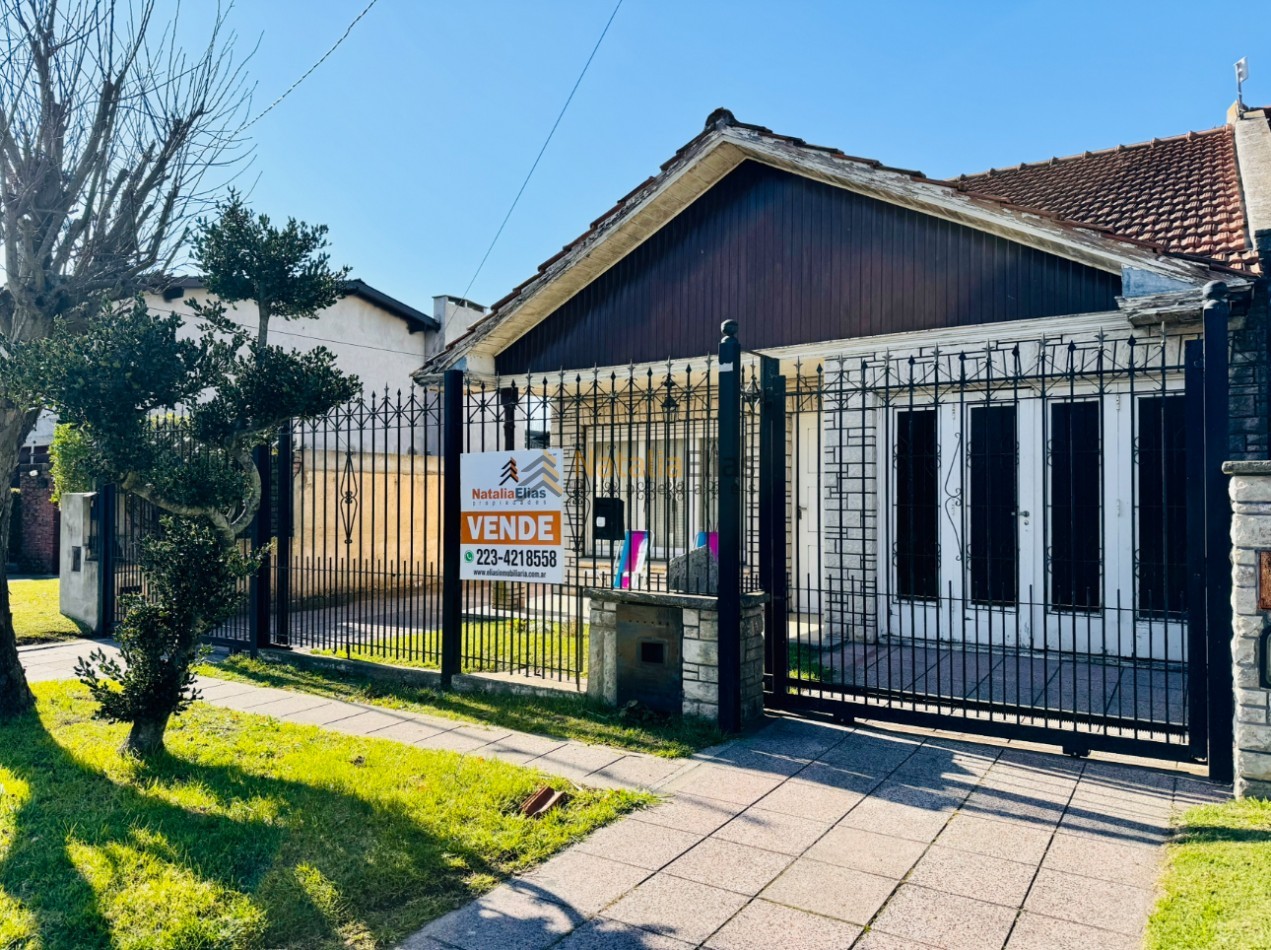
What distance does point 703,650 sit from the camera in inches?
221

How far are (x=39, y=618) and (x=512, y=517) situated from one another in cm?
748

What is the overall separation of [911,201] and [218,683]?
776 centimetres

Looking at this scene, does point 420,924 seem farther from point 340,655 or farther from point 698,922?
point 340,655

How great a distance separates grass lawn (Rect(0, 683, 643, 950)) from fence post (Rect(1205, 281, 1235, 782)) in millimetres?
3162

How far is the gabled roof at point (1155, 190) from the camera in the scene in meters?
7.29

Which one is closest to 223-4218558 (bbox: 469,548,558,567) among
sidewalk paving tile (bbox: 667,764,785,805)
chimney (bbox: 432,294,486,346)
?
sidewalk paving tile (bbox: 667,764,785,805)

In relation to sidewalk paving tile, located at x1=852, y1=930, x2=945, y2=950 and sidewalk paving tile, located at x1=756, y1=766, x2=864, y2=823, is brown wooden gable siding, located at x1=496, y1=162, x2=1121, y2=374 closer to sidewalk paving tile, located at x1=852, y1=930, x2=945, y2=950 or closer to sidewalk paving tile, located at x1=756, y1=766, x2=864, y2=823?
sidewalk paving tile, located at x1=756, y1=766, x2=864, y2=823

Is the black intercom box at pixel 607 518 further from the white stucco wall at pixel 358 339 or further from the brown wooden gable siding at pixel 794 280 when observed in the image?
the white stucco wall at pixel 358 339

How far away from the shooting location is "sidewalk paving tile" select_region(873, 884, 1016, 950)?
3.00 m

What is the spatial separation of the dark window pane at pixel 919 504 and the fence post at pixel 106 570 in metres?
8.62

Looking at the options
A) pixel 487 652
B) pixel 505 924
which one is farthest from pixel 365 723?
pixel 505 924

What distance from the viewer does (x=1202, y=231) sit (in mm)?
7379

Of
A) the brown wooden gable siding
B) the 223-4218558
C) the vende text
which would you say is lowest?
the 223-4218558

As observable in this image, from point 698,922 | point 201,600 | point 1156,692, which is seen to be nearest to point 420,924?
point 698,922
